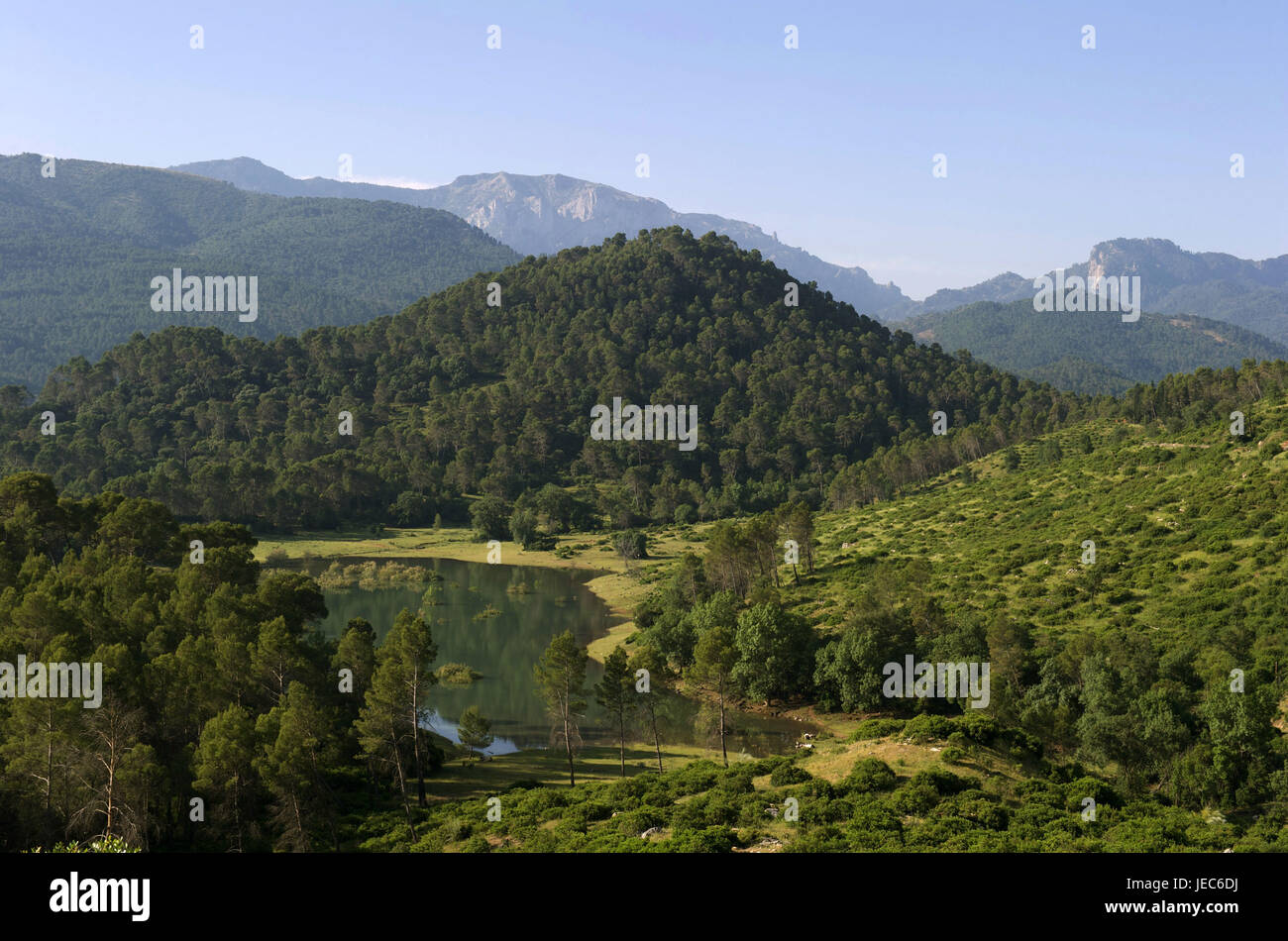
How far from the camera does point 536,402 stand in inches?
6063

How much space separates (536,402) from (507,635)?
88.4 meters

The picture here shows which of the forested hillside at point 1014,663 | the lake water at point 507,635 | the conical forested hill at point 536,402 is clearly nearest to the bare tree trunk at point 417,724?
the forested hillside at point 1014,663

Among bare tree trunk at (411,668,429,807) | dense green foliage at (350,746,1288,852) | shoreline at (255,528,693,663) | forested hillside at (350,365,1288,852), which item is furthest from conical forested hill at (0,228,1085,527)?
dense green foliage at (350,746,1288,852)

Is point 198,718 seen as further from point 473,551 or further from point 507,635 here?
point 473,551

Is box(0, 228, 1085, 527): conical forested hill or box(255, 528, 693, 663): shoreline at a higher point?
box(0, 228, 1085, 527): conical forested hill

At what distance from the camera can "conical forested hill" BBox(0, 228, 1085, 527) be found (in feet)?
407

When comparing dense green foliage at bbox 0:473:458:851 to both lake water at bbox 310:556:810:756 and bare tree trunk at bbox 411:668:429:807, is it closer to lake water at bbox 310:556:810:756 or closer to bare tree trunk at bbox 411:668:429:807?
bare tree trunk at bbox 411:668:429:807

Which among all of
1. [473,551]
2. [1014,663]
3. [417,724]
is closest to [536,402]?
[473,551]

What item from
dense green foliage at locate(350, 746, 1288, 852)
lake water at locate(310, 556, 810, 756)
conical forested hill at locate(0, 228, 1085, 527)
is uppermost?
conical forested hill at locate(0, 228, 1085, 527)

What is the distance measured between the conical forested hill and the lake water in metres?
34.2

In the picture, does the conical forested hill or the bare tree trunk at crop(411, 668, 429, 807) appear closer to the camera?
the bare tree trunk at crop(411, 668, 429, 807)
